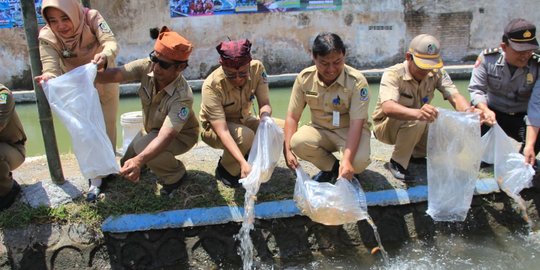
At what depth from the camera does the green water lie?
6758mm

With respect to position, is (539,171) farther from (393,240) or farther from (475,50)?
(475,50)

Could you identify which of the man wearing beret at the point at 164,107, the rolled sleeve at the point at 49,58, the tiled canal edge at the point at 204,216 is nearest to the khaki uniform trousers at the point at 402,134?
the tiled canal edge at the point at 204,216

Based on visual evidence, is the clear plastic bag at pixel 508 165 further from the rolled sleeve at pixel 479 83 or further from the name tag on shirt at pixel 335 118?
the name tag on shirt at pixel 335 118

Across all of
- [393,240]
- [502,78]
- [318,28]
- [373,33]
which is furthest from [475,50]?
[393,240]

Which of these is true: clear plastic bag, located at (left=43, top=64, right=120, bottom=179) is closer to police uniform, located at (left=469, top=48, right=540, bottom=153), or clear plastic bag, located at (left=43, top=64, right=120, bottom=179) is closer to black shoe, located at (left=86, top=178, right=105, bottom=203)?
black shoe, located at (left=86, top=178, right=105, bottom=203)

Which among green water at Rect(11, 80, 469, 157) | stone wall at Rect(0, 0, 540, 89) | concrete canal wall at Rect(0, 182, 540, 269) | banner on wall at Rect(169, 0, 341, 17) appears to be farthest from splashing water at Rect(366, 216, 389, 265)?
banner on wall at Rect(169, 0, 341, 17)

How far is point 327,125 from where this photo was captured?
3.49 m

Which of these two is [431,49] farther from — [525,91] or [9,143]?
[9,143]

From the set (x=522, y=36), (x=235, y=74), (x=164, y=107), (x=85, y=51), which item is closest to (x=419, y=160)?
(x=522, y=36)

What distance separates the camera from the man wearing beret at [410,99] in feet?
10.8

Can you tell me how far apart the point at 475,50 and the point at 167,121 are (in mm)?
14448

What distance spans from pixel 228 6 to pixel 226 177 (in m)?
11.3

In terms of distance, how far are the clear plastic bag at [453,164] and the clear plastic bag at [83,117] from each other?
7.24ft

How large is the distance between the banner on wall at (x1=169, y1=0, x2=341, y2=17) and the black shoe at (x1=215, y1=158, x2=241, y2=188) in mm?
11186
